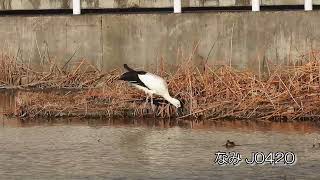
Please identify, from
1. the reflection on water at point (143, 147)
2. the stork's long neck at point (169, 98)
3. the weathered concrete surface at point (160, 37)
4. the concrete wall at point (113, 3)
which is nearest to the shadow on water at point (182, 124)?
the reflection on water at point (143, 147)

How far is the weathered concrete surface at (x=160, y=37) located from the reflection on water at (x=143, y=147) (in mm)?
5121

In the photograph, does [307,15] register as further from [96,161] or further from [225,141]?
[96,161]

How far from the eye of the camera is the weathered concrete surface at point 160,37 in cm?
1912

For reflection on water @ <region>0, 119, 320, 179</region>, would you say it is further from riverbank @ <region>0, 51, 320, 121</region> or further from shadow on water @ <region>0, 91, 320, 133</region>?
riverbank @ <region>0, 51, 320, 121</region>

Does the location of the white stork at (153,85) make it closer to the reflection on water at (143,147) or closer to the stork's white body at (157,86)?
the stork's white body at (157,86)

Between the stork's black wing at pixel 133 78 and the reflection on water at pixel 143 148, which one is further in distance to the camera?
the stork's black wing at pixel 133 78

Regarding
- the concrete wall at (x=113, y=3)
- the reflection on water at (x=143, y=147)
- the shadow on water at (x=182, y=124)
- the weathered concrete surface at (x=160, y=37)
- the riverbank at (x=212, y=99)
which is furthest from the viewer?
the concrete wall at (x=113, y=3)

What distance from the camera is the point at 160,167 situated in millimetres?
10688

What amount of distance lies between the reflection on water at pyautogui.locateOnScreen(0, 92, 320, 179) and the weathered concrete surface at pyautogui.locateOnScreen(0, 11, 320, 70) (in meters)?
5.12

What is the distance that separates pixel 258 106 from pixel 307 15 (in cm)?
510

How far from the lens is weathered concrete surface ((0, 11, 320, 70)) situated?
19.1 m

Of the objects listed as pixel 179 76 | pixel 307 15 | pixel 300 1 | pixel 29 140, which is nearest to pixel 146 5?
pixel 300 1

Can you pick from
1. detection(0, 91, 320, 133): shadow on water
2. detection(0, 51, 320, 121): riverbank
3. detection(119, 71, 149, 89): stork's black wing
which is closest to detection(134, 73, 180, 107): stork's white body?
detection(119, 71, 149, 89): stork's black wing

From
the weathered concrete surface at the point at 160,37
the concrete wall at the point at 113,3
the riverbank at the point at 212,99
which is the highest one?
the concrete wall at the point at 113,3
